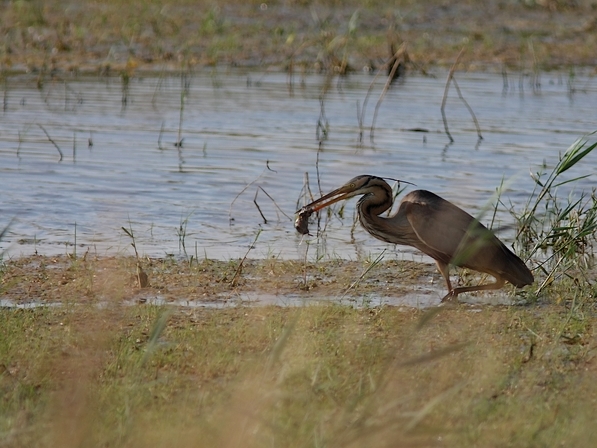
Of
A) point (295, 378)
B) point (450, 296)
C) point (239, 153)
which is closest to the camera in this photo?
point (295, 378)

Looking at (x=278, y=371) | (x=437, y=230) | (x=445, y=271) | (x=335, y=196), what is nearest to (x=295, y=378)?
(x=278, y=371)

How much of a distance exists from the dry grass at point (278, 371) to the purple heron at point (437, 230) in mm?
242

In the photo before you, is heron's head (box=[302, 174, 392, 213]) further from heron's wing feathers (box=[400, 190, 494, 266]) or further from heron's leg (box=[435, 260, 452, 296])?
heron's leg (box=[435, 260, 452, 296])

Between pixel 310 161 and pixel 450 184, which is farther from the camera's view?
pixel 310 161

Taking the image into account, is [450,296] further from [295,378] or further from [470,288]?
[295,378]

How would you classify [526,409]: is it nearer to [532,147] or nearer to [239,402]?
[239,402]

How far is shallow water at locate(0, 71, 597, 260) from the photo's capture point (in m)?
8.22

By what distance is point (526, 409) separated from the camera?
14.5 feet

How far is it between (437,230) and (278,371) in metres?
2.04

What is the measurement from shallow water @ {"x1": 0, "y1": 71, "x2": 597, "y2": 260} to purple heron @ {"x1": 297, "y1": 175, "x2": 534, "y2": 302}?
0.83 meters

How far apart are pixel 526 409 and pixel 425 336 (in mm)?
1294

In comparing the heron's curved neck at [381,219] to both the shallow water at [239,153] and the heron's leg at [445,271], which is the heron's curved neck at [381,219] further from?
the shallow water at [239,153]

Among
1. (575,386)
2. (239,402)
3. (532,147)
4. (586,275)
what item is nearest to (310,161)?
(532,147)

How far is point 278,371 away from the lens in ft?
15.6
